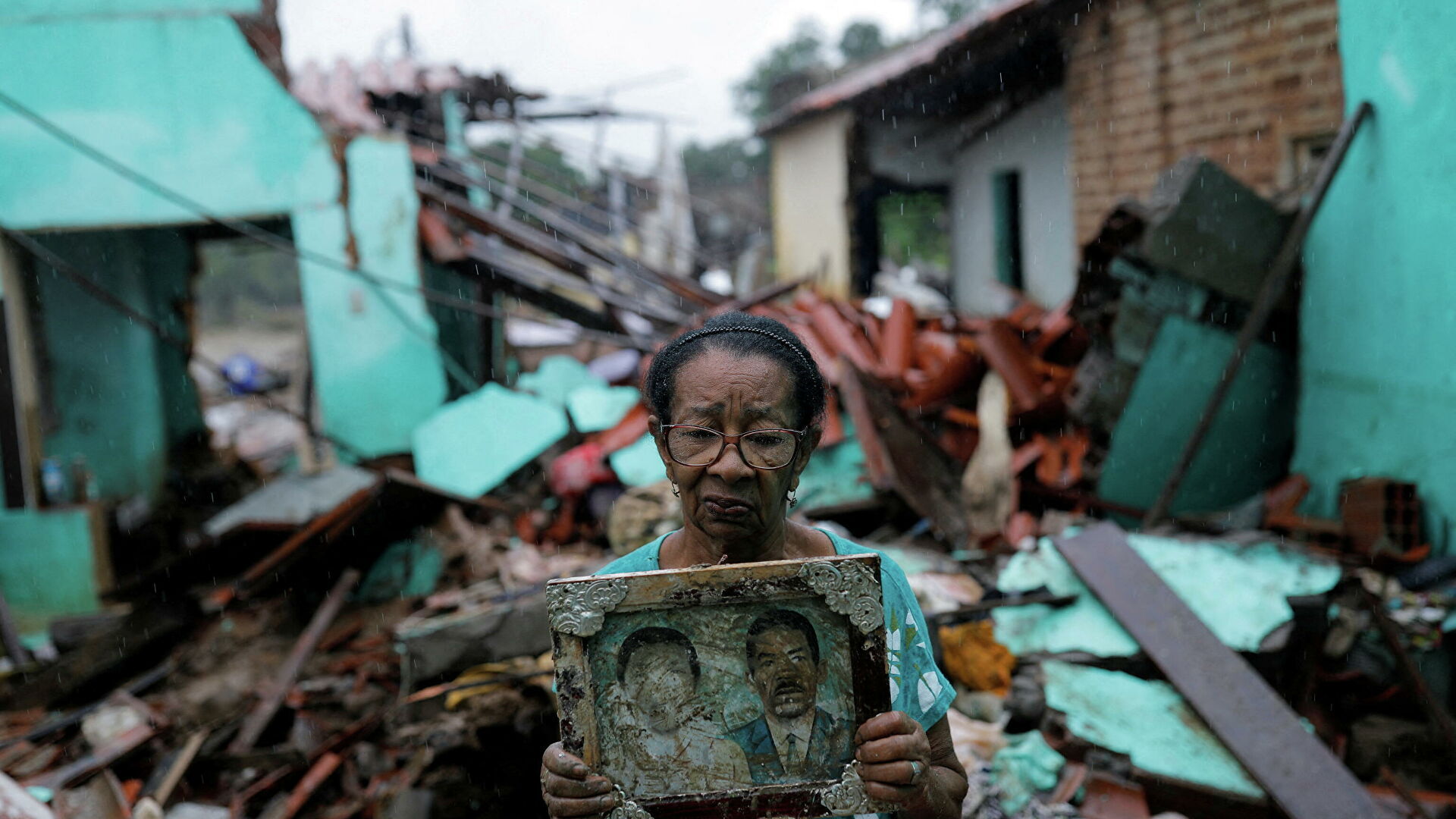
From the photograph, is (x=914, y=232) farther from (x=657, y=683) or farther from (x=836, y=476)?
(x=657, y=683)

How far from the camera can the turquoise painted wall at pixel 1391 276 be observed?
5000mm

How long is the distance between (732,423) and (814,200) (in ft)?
48.8

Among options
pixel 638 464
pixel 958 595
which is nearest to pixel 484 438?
pixel 638 464

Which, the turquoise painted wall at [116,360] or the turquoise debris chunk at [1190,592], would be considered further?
the turquoise painted wall at [116,360]

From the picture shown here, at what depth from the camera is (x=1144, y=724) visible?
4141 millimetres

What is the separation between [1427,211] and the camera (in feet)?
16.8

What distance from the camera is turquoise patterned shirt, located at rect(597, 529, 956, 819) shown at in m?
2.00

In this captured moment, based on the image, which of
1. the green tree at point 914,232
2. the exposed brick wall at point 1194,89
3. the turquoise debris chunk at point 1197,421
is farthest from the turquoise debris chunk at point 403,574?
the green tree at point 914,232

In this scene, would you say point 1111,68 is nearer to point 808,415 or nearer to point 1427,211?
point 1427,211

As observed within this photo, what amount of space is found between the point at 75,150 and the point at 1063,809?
31.3 feet

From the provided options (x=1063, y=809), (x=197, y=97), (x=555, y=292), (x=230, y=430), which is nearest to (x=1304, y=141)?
(x=1063, y=809)

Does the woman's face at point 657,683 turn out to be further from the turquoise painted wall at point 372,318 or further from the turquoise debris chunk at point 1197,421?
the turquoise painted wall at point 372,318

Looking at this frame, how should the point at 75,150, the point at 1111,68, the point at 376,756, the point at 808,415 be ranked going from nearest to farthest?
the point at 808,415 → the point at 376,756 → the point at 75,150 → the point at 1111,68

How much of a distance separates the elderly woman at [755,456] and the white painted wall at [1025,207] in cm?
940
